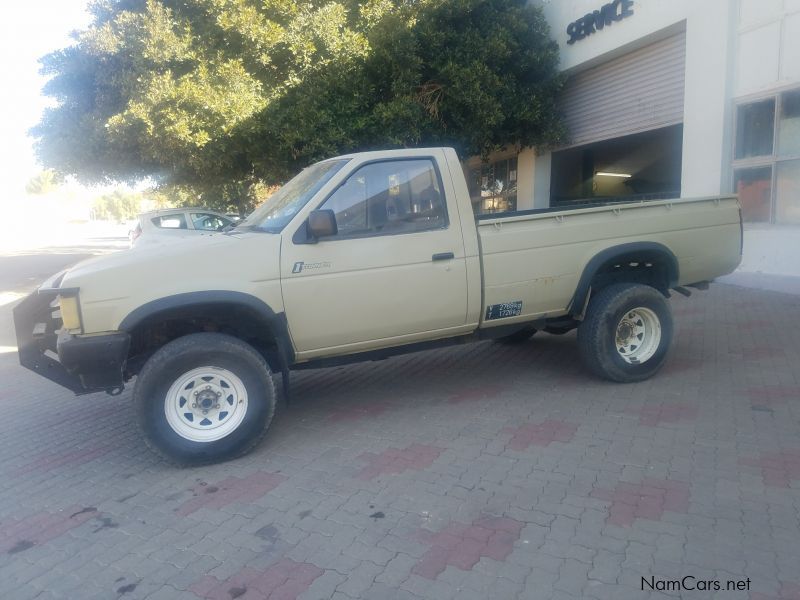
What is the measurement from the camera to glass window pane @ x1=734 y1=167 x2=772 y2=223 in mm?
9312

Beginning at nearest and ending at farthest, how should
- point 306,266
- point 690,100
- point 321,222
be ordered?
1. point 321,222
2. point 306,266
3. point 690,100

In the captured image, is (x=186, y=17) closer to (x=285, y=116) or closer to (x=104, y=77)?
(x=104, y=77)

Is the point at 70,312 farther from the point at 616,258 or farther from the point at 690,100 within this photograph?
the point at 690,100

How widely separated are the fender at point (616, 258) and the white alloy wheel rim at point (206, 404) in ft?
9.22

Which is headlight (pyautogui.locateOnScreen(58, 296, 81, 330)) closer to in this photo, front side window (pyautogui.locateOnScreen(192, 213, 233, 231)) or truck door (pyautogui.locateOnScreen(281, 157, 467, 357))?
truck door (pyautogui.locateOnScreen(281, 157, 467, 357))

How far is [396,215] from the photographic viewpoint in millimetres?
4680

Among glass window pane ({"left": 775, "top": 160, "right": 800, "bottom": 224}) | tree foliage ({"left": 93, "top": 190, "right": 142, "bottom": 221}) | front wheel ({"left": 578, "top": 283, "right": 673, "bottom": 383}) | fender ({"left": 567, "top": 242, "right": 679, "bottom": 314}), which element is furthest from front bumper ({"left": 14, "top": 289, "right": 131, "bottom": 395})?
tree foliage ({"left": 93, "top": 190, "right": 142, "bottom": 221})

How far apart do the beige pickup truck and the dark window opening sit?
888 centimetres

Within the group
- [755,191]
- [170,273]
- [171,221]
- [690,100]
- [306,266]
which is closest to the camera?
[170,273]

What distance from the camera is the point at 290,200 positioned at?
4758mm

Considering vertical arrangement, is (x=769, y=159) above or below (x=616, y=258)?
above

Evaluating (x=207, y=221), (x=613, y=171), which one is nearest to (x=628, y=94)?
(x=613, y=171)

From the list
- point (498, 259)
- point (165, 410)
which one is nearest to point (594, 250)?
point (498, 259)

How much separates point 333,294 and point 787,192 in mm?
7768
